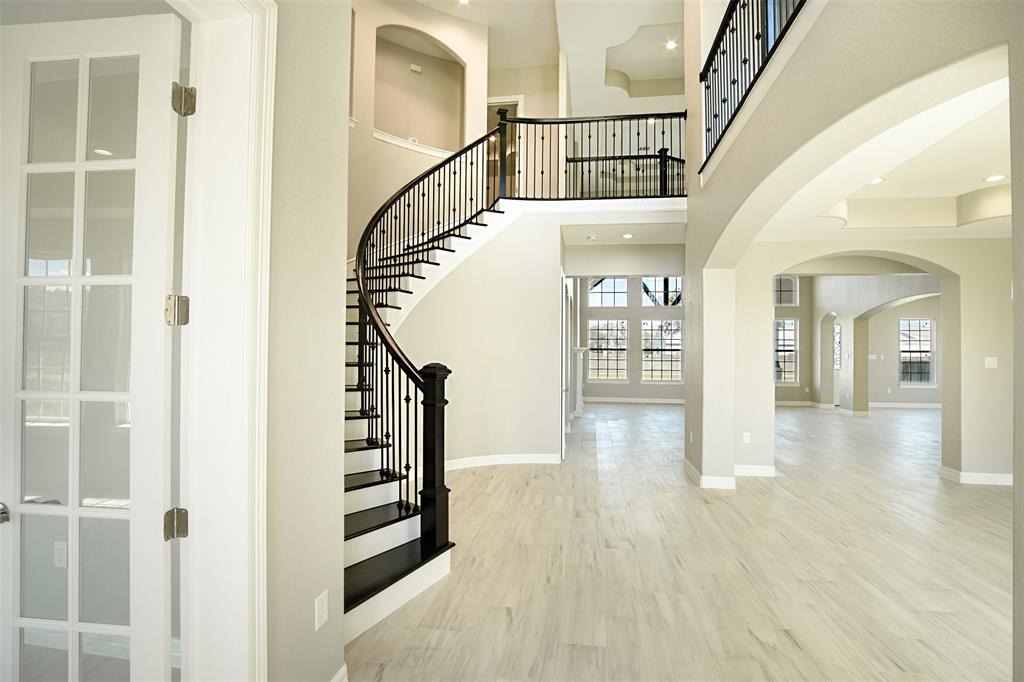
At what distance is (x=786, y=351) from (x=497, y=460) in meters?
11.3

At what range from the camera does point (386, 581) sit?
108 inches

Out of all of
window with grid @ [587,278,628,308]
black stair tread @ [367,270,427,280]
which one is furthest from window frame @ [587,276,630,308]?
black stair tread @ [367,270,427,280]

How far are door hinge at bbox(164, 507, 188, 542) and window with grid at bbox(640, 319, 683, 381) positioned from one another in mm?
14420

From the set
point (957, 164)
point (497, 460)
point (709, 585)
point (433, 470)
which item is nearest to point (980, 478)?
point (957, 164)

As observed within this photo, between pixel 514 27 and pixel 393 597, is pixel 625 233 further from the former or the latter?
pixel 393 597

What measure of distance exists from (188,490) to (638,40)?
8824mm

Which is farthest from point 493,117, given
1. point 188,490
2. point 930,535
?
point 188,490

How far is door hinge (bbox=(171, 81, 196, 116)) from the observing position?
62.2 inches

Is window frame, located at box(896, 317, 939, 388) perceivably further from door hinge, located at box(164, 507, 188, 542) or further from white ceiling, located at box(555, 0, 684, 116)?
door hinge, located at box(164, 507, 188, 542)

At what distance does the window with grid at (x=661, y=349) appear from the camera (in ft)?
50.0

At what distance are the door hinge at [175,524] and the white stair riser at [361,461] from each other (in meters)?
1.87

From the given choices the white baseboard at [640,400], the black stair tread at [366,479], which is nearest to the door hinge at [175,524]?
the black stair tread at [366,479]

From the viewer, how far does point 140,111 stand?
5.18ft

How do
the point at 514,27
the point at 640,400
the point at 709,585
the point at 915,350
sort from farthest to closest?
the point at 640,400
the point at 915,350
the point at 514,27
the point at 709,585
